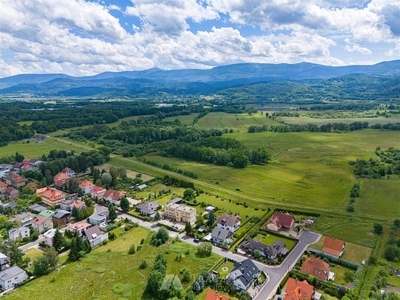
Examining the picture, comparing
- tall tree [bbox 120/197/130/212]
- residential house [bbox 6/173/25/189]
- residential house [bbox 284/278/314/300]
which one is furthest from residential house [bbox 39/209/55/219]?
residential house [bbox 284/278/314/300]

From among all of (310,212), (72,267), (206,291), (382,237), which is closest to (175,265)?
(206,291)

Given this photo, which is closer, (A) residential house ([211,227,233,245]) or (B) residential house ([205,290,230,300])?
(B) residential house ([205,290,230,300])

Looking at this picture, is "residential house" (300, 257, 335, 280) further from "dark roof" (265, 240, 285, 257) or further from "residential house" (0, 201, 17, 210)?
"residential house" (0, 201, 17, 210)

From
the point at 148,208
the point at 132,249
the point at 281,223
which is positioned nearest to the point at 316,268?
the point at 281,223

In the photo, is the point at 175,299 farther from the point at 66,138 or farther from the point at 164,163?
the point at 66,138

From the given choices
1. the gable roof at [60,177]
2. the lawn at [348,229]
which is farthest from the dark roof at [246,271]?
the gable roof at [60,177]

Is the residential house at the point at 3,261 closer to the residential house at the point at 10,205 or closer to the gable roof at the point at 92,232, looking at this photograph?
the gable roof at the point at 92,232
